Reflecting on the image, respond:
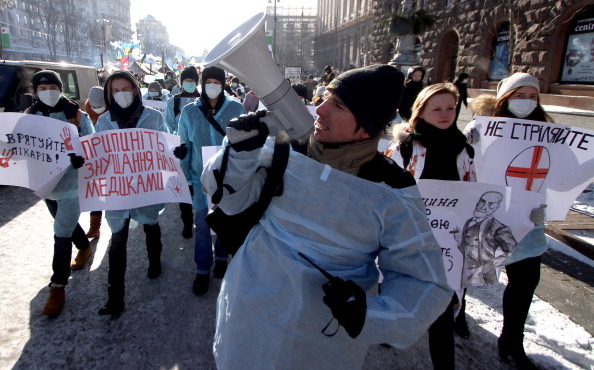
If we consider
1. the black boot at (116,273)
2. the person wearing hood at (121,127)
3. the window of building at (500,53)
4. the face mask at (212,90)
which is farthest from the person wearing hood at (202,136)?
the window of building at (500,53)

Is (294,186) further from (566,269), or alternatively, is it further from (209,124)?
(566,269)

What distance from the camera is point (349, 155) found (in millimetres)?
1284

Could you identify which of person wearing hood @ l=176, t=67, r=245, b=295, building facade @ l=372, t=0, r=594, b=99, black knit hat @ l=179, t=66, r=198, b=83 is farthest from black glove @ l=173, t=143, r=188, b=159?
building facade @ l=372, t=0, r=594, b=99

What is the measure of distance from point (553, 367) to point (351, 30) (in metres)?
43.5

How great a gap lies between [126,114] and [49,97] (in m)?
0.69

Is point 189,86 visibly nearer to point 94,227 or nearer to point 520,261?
point 94,227

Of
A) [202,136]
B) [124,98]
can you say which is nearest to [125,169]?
[124,98]

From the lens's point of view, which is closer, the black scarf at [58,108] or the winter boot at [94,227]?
the black scarf at [58,108]

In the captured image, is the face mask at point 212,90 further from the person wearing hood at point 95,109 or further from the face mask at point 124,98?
the person wearing hood at point 95,109

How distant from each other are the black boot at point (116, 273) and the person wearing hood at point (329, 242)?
182cm

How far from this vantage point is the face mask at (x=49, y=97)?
304 cm

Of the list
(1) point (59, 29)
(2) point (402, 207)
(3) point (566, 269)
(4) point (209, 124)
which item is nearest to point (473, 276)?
(2) point (402, 207)

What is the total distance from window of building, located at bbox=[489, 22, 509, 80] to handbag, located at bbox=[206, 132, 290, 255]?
1547 centimetres

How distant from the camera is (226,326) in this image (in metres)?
1.33
